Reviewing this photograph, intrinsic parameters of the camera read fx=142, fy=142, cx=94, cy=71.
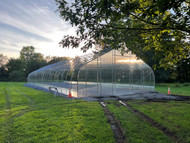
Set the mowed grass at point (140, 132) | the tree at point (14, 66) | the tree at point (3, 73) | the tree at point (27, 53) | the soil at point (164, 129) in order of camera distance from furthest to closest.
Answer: the tree at point (27, 53) → the tree at point (14, 66) → the tree at point (3, 73) → the soil at point (164, 129) → the mowed grass at point (140, 132)

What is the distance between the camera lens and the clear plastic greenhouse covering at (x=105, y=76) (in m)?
12.2

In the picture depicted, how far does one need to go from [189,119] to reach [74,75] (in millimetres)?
8676

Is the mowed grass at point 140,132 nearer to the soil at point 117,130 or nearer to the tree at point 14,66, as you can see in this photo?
the soil at point 117,130

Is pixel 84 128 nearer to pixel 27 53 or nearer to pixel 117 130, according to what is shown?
pixel 117 130

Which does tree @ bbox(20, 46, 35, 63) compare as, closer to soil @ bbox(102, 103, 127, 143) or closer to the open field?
the open field

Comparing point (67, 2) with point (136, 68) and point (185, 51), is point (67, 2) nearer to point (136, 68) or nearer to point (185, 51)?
point (185, 51)

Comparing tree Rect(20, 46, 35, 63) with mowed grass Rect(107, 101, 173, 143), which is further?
tree Rect(20, 46, 35, 63)

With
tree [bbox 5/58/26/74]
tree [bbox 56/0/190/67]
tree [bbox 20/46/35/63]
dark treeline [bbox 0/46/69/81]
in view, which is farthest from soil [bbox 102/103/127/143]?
tree [bbox 20/46/35/63]

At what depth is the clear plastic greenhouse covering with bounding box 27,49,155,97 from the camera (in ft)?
40.1

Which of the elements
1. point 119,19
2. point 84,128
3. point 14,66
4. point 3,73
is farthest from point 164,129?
point 3,73

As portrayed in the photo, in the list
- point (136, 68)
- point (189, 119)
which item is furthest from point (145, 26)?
point (136, 68)

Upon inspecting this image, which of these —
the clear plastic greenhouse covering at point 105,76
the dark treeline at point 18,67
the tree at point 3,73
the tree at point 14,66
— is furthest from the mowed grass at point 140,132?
the tree at point 14,66

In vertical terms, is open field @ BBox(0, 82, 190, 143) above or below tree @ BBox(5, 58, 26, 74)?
below

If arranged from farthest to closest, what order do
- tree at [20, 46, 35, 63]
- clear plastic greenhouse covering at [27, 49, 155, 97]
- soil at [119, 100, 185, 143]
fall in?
tree at [20, 46, 35, 63] < clear plastic greenhouse covering at [27, 49, 155, 97] < soil at [119, 100, 185, 143]
